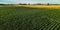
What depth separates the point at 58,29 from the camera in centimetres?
1140

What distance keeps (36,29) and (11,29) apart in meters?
1.95

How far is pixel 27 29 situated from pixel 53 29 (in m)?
2.02

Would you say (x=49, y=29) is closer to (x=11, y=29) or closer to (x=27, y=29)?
(x=27, y=29)

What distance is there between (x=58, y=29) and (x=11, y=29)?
367cm

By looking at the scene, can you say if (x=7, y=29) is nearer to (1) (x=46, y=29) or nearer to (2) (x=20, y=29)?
(2) (x=20, y=29)

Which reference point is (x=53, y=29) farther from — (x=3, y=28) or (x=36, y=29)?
(x=3, y=28)

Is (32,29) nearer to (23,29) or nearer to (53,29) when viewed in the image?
(23,29)

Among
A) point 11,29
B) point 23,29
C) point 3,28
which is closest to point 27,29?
point 23,29

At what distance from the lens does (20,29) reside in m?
11.4

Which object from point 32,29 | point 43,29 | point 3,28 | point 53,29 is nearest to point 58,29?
point 53,29

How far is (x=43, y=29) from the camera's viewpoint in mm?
11203

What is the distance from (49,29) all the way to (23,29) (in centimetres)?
202

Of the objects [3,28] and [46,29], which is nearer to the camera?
[46,29]

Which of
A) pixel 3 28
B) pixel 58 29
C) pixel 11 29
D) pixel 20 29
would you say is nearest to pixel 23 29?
pixel 20 29
